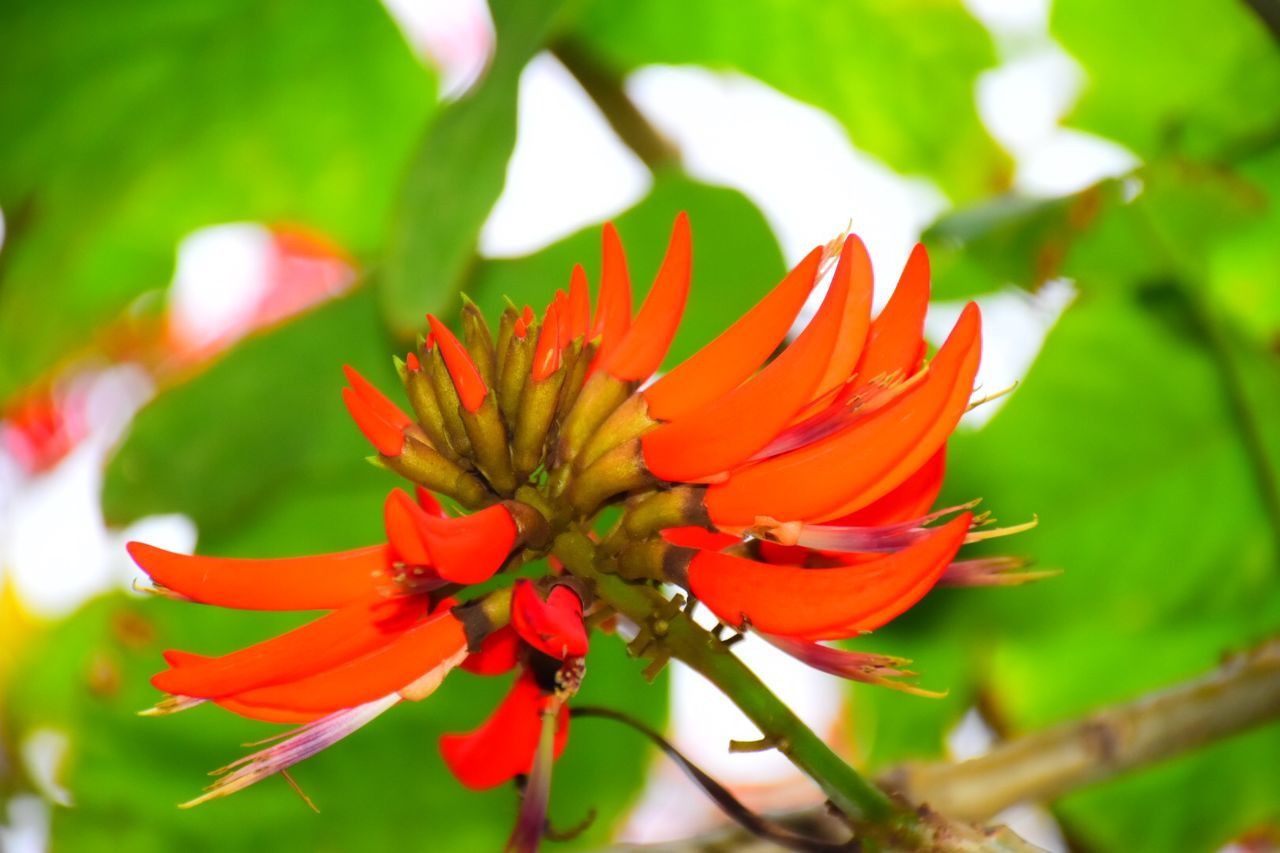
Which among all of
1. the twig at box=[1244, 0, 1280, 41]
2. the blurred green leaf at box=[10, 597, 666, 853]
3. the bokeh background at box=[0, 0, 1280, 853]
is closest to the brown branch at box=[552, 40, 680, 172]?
the bokeh background at box=[0, 0, 1280, 853]

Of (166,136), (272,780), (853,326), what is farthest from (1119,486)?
(166,136)

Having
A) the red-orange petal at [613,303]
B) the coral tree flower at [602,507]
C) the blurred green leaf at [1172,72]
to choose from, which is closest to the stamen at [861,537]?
the coral tree flower at [602,507]

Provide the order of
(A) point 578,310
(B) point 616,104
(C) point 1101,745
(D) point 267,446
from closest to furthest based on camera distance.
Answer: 1. (A) point 578,310
2. (C) point 1101,745
3. (D) point 267,446
4. (B) point 616,104

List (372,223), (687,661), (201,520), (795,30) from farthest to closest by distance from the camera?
(372,223) → (795,30) → (201,520) → (687,661)

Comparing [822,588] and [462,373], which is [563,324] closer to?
[462,373]

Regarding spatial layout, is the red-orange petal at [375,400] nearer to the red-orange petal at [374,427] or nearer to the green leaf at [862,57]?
the red-orange petal at [374,427]

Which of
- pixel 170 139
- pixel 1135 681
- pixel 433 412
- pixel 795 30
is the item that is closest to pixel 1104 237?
pixel 795 30

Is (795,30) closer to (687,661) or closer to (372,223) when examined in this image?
(372,223)

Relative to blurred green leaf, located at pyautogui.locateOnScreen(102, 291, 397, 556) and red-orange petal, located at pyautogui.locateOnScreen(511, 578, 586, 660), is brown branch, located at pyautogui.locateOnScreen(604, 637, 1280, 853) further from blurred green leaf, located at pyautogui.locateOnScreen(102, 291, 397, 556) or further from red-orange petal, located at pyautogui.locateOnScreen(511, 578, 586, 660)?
blurred green leaf, located at pyautogui.locateOnScreen(102, 291, 397, 556)
